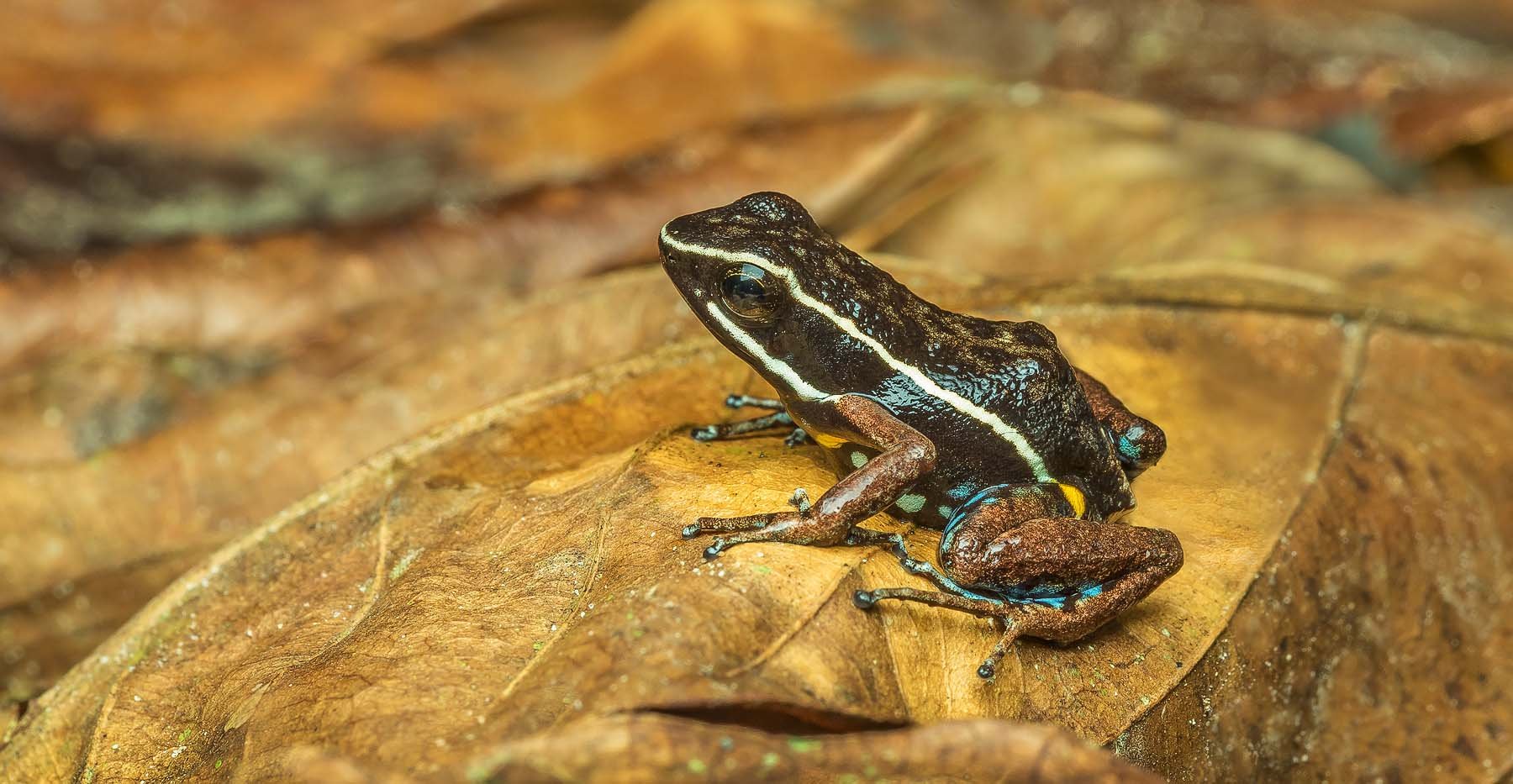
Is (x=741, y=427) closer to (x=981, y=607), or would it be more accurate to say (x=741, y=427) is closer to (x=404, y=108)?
(x=981, y=607)

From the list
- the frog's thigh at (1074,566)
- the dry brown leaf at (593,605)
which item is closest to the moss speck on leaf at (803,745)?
the dry brown leaf at (593,605)

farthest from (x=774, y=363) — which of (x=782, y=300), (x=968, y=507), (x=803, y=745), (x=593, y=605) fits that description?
(x=803, y=745)

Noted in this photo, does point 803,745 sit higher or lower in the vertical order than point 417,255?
higher

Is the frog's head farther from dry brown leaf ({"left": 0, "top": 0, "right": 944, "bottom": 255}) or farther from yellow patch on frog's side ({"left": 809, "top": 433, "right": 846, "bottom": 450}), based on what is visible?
dry brown leaf ({"left": 0, "top": 0, "right": 944, "bottom": 255})

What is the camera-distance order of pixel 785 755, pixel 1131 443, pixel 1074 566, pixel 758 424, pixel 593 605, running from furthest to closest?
1. pixel 758 424
2. pixel 1131 443
3. pixel 1074 566
4. pixel 593 605
5. pixel 785 755

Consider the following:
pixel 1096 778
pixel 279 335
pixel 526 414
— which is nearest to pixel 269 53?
pixel 279 335

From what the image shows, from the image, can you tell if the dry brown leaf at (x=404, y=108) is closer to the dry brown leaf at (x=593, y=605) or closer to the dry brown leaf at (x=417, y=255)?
the dry brown leaf at (x=417, y=255)
